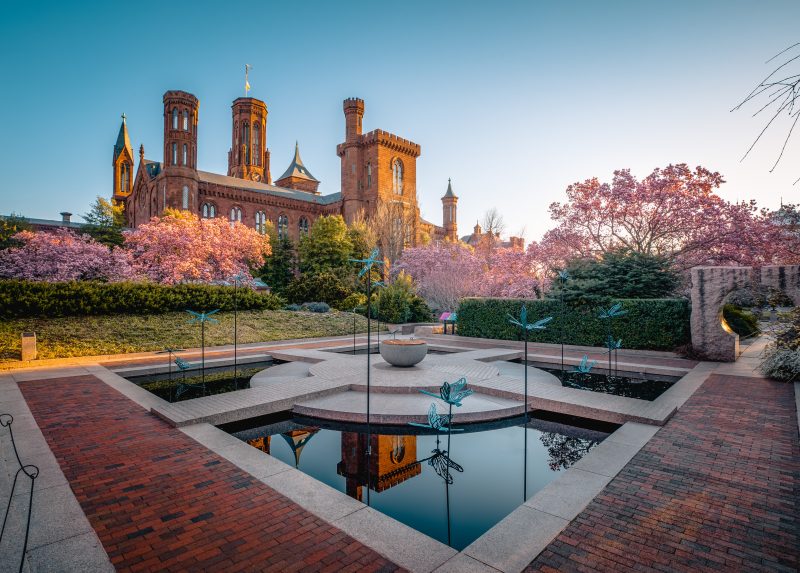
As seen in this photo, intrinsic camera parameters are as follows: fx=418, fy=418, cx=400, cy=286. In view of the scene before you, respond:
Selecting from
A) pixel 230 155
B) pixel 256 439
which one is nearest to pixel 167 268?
pixel 256 439

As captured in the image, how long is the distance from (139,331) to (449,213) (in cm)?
5079

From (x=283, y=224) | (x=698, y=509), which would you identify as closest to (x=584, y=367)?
(x=698, y=509)

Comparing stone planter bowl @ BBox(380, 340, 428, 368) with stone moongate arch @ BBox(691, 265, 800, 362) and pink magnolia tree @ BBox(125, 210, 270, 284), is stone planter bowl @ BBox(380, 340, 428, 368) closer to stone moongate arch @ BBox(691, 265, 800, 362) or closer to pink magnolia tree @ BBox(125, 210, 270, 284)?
stone moongate arch @ BBox(691, 265, 800, 362)

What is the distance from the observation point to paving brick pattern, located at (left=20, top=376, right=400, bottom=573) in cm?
296

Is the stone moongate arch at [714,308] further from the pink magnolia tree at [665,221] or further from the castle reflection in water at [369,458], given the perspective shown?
the castle reflection in water at [369,458]

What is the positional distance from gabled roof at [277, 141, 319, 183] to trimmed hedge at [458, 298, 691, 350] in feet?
174

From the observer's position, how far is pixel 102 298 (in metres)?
15.9

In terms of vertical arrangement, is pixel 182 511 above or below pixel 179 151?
below

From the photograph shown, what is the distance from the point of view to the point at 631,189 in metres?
17.1

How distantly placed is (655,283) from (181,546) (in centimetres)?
1595

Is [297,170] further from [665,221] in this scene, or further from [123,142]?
[665,221]

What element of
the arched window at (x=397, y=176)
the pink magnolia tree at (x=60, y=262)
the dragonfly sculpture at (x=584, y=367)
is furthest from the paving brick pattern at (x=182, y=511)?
the arched window at (x=397, y=176)

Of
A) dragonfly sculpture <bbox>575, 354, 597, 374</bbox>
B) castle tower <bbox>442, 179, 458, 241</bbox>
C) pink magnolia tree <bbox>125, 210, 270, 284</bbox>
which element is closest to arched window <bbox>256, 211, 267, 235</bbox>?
pink magnolia tree <bbox>125, 210, 270, 284</bbox>

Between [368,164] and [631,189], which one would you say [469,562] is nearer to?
→ [631,189]
